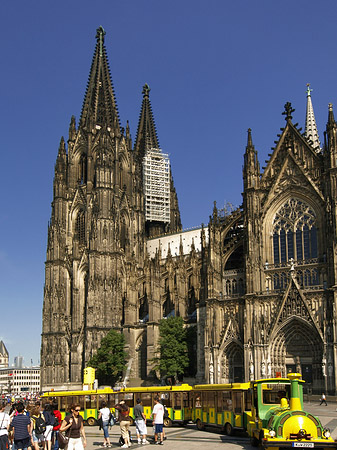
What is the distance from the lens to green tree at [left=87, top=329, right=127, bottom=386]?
67375mm

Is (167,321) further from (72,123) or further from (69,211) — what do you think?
(72,123)

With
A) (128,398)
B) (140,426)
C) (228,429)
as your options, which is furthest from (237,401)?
(128,398)

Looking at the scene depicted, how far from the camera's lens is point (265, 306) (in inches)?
2019

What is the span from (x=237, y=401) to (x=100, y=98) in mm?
70480

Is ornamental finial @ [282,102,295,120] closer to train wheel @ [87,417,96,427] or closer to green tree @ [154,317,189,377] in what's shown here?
green tree @ [154,317,189,377]

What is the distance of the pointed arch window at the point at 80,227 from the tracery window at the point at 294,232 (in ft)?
109

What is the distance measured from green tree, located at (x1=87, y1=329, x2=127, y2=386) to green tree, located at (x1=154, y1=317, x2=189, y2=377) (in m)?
6.31

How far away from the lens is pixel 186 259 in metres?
74.2

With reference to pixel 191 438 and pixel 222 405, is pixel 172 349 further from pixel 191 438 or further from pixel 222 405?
pixel 191 438

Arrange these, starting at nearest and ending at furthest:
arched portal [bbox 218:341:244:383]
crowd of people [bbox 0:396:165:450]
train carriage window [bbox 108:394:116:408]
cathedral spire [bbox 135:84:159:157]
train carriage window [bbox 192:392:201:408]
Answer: crowd of people [bbox 0:396:165:450] < train carriage window [bbox 192:392:201:408] < train carriage window [bbox 108:394:116:408] < arched portal [bbox 218:341:244:383] < cathedral spire [bbox 135:84:159:157]

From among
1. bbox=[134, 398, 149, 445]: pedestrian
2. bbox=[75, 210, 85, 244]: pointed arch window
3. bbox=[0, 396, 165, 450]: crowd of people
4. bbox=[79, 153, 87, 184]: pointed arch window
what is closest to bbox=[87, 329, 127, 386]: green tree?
bbox=[75, 210, 85, 244]: pointed arch window

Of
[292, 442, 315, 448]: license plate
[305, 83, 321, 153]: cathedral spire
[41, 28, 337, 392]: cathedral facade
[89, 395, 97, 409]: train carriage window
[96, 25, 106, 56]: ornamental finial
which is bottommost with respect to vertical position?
[89, 395, 97, 409]: train carriage window

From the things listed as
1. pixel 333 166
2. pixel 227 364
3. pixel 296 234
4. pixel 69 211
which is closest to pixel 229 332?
pixel 227 364

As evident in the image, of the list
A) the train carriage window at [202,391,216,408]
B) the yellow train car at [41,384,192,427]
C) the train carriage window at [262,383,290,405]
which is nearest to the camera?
the train carriage window at [262,383,290,405]
